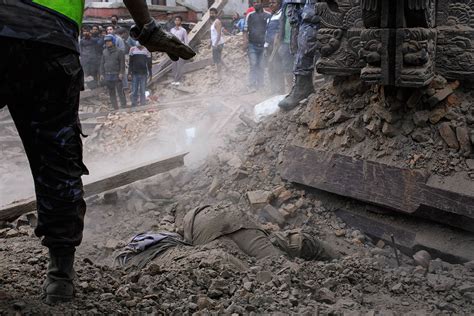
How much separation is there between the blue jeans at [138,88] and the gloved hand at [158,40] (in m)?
9.93

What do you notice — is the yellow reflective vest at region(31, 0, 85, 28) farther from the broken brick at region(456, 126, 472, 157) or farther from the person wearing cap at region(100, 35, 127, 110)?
the person wearing cap at region(100, 35, 127, 110)

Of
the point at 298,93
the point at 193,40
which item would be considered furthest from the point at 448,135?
the point at 193,40

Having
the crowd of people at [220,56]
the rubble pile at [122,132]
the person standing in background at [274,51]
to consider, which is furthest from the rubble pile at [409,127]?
the rubble pile at [122,132]

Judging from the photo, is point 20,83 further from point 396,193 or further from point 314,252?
point 396,193

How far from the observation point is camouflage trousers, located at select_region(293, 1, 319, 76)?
6.06m


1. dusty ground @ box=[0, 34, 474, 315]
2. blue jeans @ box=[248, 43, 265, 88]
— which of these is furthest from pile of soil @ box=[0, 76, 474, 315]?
blue jeans @ box=[248, 43, 265, 88]

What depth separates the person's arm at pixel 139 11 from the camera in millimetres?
2281

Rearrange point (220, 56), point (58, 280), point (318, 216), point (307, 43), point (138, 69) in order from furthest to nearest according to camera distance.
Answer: point (220, 56) < point (138, 69) < point (307, 43) < point (318, 216) < point (58, 280)

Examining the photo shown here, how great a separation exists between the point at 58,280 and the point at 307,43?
A: 4.62m

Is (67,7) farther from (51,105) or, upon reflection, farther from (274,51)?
(274,51)

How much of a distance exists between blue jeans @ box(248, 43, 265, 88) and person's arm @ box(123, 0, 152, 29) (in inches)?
354

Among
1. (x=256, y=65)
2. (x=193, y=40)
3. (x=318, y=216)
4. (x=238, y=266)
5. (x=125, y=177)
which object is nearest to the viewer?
(x=238, y=266)

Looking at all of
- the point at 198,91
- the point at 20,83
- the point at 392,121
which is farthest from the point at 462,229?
the point at 198,91

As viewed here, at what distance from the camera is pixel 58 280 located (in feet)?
7.32
